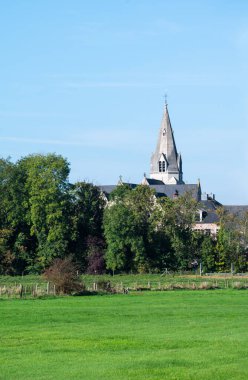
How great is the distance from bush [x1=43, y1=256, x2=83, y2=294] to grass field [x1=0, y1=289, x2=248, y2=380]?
8177 mm

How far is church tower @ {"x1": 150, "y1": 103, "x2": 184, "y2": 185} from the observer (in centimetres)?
17138

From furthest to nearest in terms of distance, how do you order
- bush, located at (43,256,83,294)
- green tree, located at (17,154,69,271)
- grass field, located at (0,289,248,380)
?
green tree, located at (17,154,69,271) → bush, located at (43,256,83,294) → grass field, located at (0,289,248,380)

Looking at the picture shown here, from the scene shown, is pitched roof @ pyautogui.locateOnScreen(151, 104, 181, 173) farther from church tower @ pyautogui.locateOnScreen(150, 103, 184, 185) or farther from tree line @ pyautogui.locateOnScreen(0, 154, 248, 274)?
tree line @ pyautogui.locateOnScreen(0, 154, 248, 274)

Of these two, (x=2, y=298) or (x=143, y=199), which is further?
(x=143, y=199)

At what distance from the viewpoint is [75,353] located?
2694 cm

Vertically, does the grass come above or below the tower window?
below

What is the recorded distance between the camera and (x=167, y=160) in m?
172

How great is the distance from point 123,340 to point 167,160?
142 meters

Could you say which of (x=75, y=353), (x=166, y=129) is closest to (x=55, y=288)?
(x=75, y=353)

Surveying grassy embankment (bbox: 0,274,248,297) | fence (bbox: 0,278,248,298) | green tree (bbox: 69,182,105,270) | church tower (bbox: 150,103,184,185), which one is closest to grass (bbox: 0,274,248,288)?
grassy embankment (bbox: 0,274,248,297)

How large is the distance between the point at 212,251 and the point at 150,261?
31.3 feet

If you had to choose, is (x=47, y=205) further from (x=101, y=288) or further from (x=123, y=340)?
(x=123, y=340)

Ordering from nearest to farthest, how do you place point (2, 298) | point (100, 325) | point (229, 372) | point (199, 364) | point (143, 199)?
point (229, 372)
point (199, 364)
point (100, 325)
point (2, 298)
point (143, 199)

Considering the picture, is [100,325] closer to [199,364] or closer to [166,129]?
[199,364]
